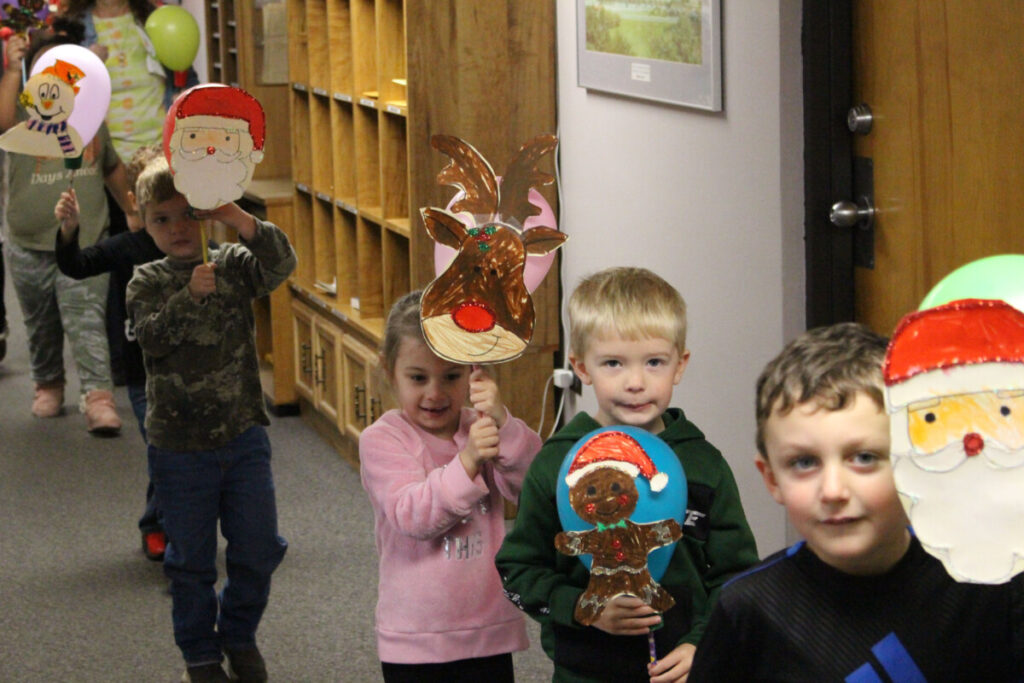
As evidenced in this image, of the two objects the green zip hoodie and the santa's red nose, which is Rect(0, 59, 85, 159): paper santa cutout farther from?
the santa's red nose

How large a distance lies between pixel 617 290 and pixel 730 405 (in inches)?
53.5

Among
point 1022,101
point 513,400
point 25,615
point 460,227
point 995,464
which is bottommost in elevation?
point 25,615

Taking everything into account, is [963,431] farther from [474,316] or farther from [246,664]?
[246,664]

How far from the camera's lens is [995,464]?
3.16 ft

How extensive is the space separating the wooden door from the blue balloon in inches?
40.0

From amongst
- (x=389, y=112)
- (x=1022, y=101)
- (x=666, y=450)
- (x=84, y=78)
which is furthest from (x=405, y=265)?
(x=666, y=450)

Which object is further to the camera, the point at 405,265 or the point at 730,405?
the point at 405,265

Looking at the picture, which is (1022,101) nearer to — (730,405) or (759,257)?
(759,257)

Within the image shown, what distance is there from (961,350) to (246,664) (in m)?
2.24

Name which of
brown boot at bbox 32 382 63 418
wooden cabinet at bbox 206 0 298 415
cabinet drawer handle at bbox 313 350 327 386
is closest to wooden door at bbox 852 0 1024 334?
cabinet drawer handle at bbox 313 350 327 386

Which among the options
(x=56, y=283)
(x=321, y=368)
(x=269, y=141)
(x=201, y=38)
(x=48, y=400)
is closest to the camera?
(x=321, y=368)

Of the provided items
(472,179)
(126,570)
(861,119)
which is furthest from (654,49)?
(126,570)

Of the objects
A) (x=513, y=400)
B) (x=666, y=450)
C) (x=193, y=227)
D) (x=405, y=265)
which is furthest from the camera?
(x=405, y=265)

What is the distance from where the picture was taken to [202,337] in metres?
2.81
